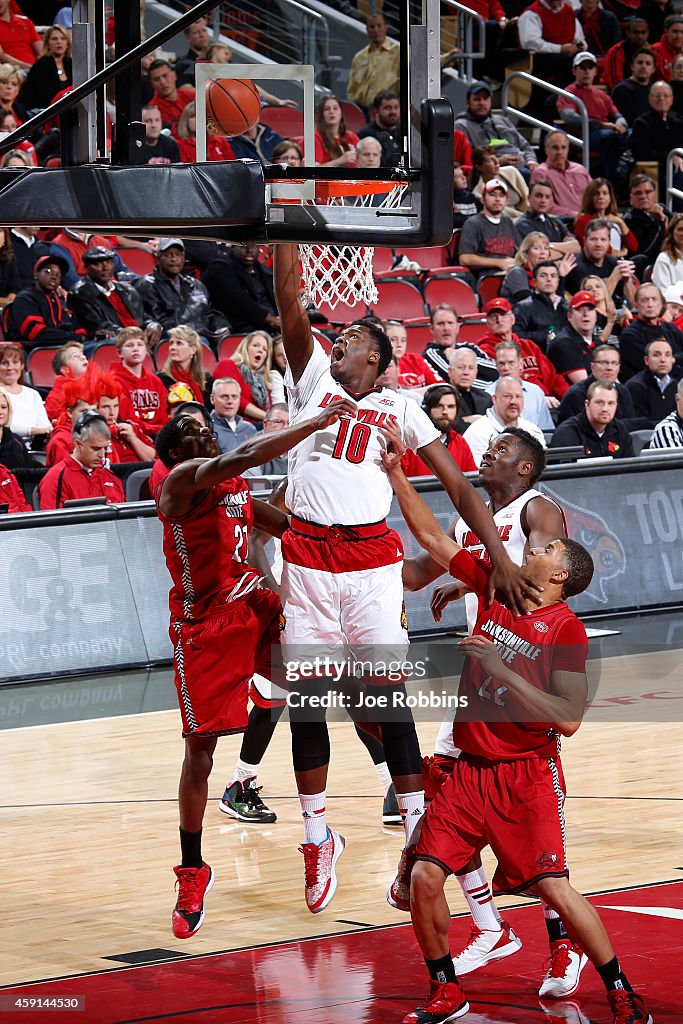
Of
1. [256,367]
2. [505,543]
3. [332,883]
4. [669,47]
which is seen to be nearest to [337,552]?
[505,543]

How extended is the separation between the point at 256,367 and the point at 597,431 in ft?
8.69

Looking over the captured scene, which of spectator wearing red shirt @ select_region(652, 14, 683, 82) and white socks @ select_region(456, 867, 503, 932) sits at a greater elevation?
spectator wearing red shirt @ select_region(652, 14, 683, 82)

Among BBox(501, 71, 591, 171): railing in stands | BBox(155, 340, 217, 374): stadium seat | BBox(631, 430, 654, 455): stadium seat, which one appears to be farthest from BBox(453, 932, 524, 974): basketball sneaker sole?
BBox(501, 71, 591, 171): railing in stands

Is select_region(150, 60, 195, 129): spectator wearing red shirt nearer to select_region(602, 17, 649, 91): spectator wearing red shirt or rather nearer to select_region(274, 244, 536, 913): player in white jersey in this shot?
select_region(274, 244, 536, 913): player in white jersey

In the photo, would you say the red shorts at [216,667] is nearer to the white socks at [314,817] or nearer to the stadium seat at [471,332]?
the white socks at [314,817]

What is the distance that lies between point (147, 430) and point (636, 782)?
5360mm

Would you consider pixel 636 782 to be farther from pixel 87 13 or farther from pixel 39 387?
pixel 39 387

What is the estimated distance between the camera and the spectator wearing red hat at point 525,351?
14.1 meters

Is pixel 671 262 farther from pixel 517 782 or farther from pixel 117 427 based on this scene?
pixel 517 782

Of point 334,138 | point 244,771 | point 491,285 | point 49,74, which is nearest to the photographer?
point 244,771

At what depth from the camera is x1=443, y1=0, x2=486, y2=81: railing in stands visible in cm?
1923

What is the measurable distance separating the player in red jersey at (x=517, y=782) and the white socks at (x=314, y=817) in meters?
1.29

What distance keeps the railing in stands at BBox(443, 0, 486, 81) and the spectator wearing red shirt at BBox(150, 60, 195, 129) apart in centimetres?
859

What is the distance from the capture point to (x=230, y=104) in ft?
18.2
